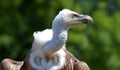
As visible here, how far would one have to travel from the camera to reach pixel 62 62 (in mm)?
4027

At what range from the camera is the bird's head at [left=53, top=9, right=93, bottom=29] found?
156 inches

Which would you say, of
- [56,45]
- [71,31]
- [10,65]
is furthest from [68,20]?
[71,31]

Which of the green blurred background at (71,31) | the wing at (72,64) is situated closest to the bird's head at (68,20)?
the wing at (72,64)

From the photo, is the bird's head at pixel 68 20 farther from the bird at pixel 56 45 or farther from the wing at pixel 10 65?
the wing at pixel 10 65

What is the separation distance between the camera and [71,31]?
968 centimetres

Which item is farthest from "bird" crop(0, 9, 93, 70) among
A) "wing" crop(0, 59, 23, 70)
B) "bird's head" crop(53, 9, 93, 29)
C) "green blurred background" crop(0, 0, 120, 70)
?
"green blurred background" crop(0, 0, 120, 70)

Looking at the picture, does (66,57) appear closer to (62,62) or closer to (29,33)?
(62,62)

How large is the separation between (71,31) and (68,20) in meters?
5.71

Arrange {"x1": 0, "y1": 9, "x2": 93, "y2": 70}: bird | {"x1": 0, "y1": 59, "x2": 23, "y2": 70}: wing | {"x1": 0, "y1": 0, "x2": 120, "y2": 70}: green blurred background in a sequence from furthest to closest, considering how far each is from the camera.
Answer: {"x1": 0, "y1": 0, "x2": 120, "y2": 70}: green blurred background, {"x1": 0, "y1": 59, "x2": 23, "y2": 70}: wing, {"x1": 0, "y1": 9, "x2": 93, "y2": 70}: bird

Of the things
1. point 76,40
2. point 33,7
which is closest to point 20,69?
point 76,40

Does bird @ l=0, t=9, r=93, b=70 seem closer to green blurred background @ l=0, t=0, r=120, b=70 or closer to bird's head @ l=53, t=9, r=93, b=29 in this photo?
bird's head @ l=53, t=9, r=93, b=29

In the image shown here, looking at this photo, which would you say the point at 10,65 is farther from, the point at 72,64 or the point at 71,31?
the point at 71,31

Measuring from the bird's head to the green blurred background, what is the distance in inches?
219

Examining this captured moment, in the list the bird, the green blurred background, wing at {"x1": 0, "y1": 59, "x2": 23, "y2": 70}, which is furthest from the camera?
the green blurred background
